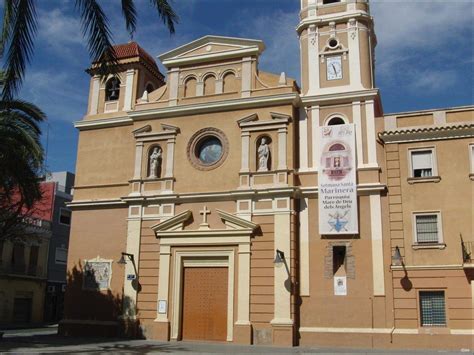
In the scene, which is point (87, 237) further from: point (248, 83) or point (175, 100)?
point (248, 83)

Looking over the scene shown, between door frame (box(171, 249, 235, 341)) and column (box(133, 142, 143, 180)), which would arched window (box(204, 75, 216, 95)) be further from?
door frame (box(171, 249, 235, 341))

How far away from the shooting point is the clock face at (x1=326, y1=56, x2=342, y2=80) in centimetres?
2278

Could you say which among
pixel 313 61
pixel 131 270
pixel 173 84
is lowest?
pixel 131 270

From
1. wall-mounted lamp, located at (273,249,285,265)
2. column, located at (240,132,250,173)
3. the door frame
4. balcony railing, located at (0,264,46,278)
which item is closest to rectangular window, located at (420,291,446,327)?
wall-mounted lamp, located at (273,249,285,265)

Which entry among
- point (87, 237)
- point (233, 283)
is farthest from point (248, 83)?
point (87, 237)

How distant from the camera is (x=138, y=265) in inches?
908

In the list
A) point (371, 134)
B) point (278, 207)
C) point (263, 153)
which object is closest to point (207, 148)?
point (263, 153)

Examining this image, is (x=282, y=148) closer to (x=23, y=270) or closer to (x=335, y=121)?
(x=335, y=121)

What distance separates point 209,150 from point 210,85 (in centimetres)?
294

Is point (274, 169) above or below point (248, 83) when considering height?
below

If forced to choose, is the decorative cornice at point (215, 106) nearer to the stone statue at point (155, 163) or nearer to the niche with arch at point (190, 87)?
the niche with arch at point (190, 87)

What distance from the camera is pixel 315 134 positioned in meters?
22.3

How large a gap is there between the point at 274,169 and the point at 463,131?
285 inches

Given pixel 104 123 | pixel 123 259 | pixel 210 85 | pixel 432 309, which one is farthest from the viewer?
pixel 104 123
